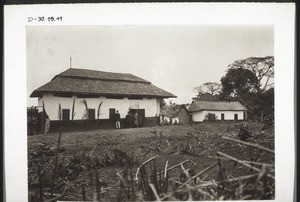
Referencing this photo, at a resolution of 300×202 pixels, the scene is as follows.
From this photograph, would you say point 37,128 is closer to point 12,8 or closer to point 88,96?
point 88,96

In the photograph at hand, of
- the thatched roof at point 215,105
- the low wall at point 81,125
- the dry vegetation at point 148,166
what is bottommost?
the dry vegetation at point 148,166

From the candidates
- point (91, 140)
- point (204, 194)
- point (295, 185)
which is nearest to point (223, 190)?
point (204, 194)

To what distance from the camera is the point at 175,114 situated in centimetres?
106

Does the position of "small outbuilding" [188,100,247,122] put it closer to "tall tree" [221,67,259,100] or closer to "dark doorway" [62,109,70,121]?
"tall tree" [221,67,259,100]

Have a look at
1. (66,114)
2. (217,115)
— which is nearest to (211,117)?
(217,115)

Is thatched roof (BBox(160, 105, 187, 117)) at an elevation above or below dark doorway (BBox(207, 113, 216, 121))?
above

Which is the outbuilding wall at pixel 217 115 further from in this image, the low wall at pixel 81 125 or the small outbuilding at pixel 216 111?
the low wall at pixel 81 125

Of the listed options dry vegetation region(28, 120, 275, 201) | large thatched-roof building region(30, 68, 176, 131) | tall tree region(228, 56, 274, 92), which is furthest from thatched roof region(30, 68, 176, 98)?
tall tree region(228, 56, 274, 92)

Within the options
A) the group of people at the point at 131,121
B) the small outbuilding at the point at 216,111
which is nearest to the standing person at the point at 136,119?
the group of people at the point at 131,121

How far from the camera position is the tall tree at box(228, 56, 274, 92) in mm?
1031

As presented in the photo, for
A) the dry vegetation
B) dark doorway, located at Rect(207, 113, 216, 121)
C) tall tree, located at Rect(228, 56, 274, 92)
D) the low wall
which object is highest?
tall tree, located at Rect(228, 56, 274, 92)

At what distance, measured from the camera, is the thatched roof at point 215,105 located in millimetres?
1047

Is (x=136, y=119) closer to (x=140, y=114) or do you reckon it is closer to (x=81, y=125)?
(x=140, y=114)

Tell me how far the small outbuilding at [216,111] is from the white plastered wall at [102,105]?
12 cm
